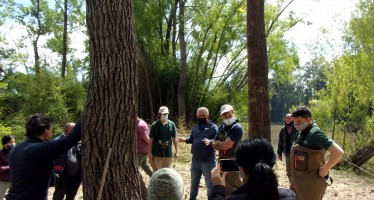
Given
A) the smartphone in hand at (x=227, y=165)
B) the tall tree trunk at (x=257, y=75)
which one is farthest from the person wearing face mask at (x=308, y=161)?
the tall tree trunk at (x=257, y=75)

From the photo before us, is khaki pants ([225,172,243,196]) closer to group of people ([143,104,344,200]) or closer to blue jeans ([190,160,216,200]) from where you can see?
group of people ([143,104,344,200])

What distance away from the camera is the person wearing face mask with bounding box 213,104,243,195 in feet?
18.3

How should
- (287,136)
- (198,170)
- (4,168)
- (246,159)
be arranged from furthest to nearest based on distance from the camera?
1. (287,136)
2. (198,170)
3. (4,168)
4. (246,159)

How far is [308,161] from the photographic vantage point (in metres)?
4.45

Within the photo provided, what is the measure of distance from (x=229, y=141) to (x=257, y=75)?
1258 mm

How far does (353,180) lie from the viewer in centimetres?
1130

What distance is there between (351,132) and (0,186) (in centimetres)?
1495

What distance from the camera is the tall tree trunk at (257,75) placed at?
20.4 feet

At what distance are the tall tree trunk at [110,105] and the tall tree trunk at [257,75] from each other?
3.31 m

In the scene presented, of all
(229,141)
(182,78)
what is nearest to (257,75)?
(229,141)

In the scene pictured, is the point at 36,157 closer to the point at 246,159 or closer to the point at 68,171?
the point at 246,159

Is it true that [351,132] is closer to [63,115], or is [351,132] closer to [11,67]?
[63,115]

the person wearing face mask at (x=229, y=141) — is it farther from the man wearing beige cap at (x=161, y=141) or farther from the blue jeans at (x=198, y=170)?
the man wearing beige cap at (x=161, y=141)

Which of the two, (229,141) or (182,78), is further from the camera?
(182,78)
